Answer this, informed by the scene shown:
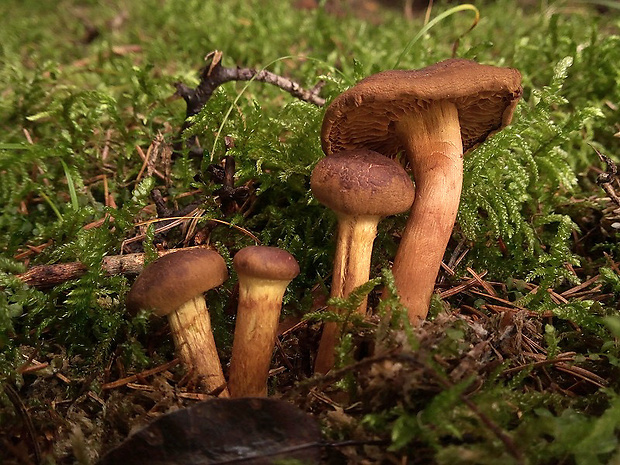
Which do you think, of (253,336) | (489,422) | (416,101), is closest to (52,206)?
(253,336)

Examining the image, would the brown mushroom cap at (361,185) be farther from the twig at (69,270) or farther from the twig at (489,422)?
the twig at (69,270)

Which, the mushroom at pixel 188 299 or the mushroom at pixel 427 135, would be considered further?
the mushroom at pixel 427 135

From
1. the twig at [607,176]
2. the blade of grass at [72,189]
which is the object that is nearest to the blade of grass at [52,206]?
the blade of grass at [72,189]

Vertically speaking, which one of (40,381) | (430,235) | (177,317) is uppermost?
(430,235)

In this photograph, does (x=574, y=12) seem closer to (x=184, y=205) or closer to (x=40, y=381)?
(x=184, y=205)

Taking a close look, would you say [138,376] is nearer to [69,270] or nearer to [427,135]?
[69,270]

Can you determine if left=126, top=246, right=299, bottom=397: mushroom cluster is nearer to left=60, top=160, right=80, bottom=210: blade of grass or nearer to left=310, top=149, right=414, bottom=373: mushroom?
left=310, top=149, right=414, bottom=373: mushroom

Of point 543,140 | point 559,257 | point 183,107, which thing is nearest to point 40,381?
point 183,107
